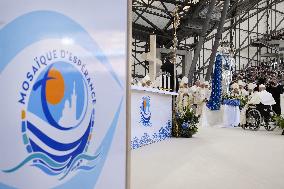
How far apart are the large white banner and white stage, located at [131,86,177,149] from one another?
3631mm

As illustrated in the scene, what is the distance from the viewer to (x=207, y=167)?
4.21m

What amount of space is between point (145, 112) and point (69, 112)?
4.80m

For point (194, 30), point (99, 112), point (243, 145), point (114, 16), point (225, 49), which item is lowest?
point (243, 145)

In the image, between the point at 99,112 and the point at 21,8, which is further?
the point at 99,112

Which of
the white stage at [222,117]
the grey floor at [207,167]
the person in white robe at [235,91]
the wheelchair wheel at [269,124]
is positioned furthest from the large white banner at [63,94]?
the person in white robe at [235,91]

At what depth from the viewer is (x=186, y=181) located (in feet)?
11.3

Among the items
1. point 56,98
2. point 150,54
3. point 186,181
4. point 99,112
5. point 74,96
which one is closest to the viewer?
point 56,98

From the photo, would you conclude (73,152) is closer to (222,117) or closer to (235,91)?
(222,117)

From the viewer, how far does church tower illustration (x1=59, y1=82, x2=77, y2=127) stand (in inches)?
56.6

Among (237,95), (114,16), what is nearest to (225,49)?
(237,95)

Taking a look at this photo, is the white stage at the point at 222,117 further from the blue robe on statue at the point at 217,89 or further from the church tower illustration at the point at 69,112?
the church tower illustration at the point at 69,112

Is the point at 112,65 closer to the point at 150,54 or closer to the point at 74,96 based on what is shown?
the point at 74,96

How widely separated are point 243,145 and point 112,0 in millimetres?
5292

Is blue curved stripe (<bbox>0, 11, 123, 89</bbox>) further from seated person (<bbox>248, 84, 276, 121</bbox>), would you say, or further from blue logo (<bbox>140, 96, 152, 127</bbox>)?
seated person (<bbox>248, 84, 276, 121</bbox>)
